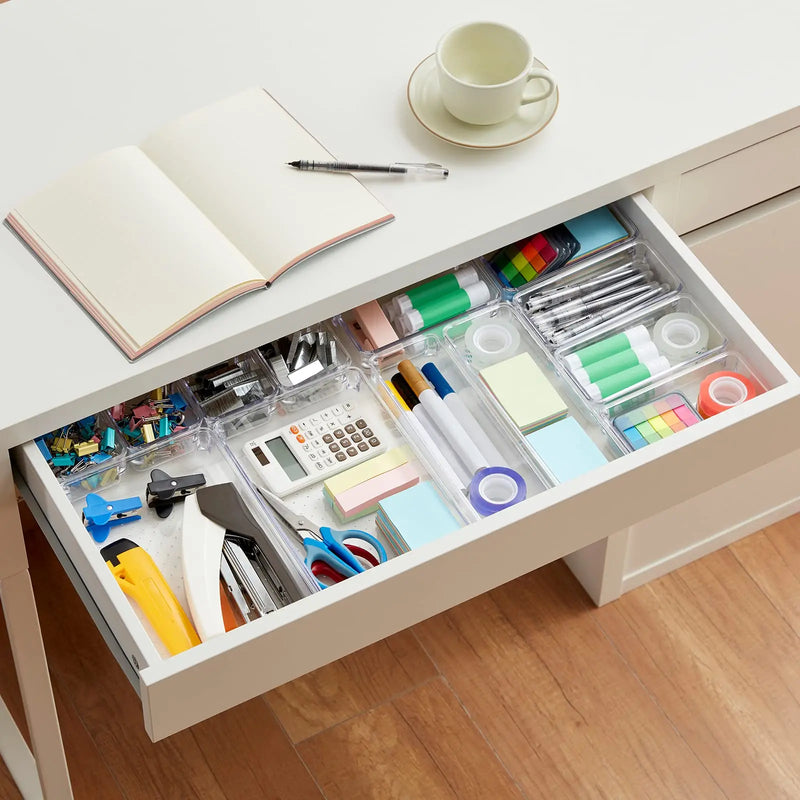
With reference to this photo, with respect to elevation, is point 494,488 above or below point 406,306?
below

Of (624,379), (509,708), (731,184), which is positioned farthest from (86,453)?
(509,708)

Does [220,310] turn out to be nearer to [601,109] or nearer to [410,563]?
[410,563]

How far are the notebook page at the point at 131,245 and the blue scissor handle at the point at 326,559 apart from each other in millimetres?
227

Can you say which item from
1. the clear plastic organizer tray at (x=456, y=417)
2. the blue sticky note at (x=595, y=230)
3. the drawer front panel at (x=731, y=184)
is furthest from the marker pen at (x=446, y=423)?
the drawer front panel at (x=731, y=184)

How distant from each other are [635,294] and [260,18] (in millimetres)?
488

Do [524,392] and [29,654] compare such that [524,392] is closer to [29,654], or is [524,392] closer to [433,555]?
[433,555]

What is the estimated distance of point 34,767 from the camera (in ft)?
5.65

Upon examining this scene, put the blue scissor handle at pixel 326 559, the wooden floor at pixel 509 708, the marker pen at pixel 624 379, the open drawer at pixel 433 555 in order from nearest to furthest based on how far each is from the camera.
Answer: the open drawer at pixel 433 555 → the blue scissor handle at pixel 326 559 → the marker pen at pixel 624 379 → the wooden floor at pixel 509 708

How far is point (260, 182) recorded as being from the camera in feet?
4.10

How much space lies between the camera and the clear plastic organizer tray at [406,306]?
4.24ft

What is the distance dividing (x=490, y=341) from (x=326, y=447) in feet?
0.65

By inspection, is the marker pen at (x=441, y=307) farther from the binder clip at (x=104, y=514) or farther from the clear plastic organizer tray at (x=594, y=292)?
the binder clip at (x=104, y=514)

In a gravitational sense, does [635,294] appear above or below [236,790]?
above

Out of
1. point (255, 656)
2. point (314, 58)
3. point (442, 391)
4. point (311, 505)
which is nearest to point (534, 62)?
point (314, 58)
